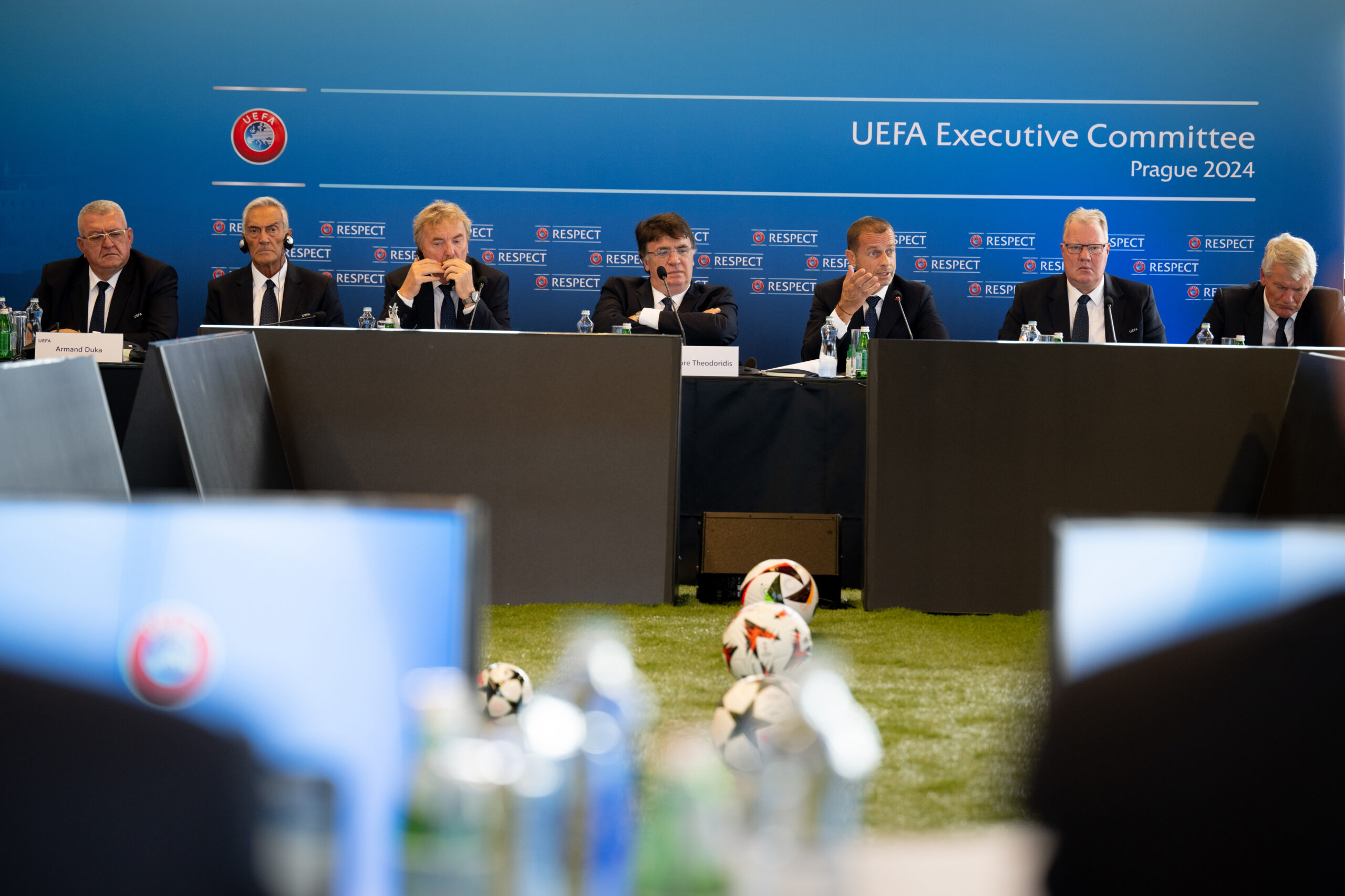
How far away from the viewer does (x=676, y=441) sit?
373 centimetres

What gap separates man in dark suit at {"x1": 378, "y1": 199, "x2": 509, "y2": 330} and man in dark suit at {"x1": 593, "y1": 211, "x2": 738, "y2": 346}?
584 millimetres

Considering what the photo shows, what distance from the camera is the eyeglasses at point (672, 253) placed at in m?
5.20

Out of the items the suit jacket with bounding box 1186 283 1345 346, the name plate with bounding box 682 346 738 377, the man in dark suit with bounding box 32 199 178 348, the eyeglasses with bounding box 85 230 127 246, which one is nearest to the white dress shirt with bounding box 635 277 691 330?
the name plate with bounding box 682 346 738 377

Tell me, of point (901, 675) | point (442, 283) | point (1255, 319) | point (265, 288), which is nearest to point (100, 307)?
point (265, 288)

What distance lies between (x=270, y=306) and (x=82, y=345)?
1.28m

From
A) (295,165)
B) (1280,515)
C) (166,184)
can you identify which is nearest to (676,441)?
(1280,515)

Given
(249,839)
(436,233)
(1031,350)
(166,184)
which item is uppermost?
(166,184)

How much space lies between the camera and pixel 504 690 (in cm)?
221

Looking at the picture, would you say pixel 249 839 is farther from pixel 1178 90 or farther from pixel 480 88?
pixel 1178 90

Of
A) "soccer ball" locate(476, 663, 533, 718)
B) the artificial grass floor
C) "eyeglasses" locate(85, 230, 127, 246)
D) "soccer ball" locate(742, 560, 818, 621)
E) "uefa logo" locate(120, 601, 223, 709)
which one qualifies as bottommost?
the artificial grass floor

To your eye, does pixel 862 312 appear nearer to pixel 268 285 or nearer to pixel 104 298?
pixel 268 285

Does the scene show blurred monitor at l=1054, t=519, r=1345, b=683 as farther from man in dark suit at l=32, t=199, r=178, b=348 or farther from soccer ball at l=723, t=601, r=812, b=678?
A: man in dark suit at l=32, t=199, r=178, b=348

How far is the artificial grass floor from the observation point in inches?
82.7

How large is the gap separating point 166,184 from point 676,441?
423cm
